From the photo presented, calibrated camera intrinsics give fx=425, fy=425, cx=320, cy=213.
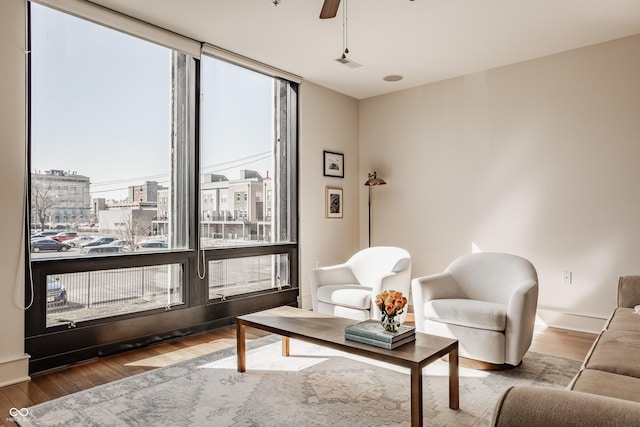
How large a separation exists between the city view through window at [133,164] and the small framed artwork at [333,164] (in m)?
0.86

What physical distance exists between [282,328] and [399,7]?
249cm

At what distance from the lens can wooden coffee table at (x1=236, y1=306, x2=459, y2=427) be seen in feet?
6.77

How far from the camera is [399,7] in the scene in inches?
127

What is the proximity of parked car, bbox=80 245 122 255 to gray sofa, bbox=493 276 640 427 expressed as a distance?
3.18m

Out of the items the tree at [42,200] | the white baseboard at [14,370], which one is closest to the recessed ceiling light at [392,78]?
the tree at [42,200]

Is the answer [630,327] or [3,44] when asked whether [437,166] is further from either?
[3,44]

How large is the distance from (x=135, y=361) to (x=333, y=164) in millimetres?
3164

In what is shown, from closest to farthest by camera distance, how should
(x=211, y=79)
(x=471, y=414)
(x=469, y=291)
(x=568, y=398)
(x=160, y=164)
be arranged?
(x=568, y=398), (x=471, y=414), (x=469, y=291), (x=160, y=164), (x=211, y=79)

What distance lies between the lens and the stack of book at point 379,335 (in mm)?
2273

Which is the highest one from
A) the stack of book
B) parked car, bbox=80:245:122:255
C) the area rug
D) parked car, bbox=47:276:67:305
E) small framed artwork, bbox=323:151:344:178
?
small framed artwork, bbox=323:151:344:178

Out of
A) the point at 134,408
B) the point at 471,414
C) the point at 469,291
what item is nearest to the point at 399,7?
the point at 469,291

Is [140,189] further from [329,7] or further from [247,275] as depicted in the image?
[329,7]

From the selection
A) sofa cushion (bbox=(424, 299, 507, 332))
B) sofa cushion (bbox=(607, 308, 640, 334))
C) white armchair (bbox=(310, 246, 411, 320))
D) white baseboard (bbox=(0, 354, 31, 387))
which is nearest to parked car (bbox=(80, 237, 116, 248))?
white baseboard (bbox=(0, 354, 31, 387))

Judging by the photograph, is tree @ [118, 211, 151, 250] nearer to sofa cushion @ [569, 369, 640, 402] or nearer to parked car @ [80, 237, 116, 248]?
parked car @ [80, 237, 116, 248]
